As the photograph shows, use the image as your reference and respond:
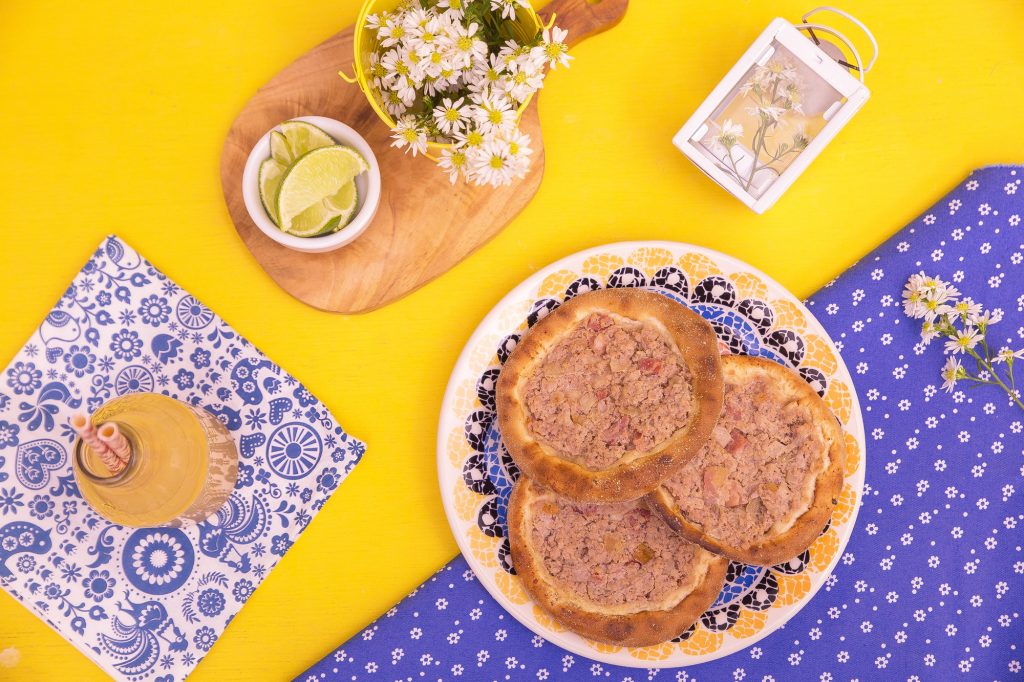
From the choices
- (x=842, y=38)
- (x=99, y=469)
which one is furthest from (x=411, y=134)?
(x=842, y=38)

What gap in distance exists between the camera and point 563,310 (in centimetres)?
175

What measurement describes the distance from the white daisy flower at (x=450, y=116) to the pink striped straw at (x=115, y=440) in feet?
3.10

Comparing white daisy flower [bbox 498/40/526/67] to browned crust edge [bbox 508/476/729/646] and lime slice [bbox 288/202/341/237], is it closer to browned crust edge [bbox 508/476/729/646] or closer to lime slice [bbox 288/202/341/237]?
lime slice [bbox 288/202/341/237]

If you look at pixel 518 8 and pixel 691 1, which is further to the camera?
pixel 691 1

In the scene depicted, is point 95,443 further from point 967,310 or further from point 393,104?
point 967,310

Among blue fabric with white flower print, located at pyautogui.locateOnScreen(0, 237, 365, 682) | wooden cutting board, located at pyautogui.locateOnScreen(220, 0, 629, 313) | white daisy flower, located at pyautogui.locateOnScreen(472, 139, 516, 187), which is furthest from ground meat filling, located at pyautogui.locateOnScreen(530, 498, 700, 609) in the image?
white daisy flower, located at pyautogui.locateOnScreen(472, 139, 516, 187)

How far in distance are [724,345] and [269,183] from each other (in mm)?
1192

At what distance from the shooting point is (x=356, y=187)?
5.61 ft

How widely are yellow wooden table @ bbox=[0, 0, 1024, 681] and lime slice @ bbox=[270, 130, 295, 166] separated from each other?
1.00ft

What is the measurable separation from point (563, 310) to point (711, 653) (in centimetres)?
93

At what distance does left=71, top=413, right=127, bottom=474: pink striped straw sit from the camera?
1.31 metres

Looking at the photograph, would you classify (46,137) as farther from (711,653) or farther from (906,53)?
(906,53)

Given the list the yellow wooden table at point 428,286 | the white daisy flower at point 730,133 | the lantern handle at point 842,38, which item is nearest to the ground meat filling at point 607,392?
the yellow wooden table at point 428,286

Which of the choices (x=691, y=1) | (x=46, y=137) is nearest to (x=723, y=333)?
(x=691, y=1)
